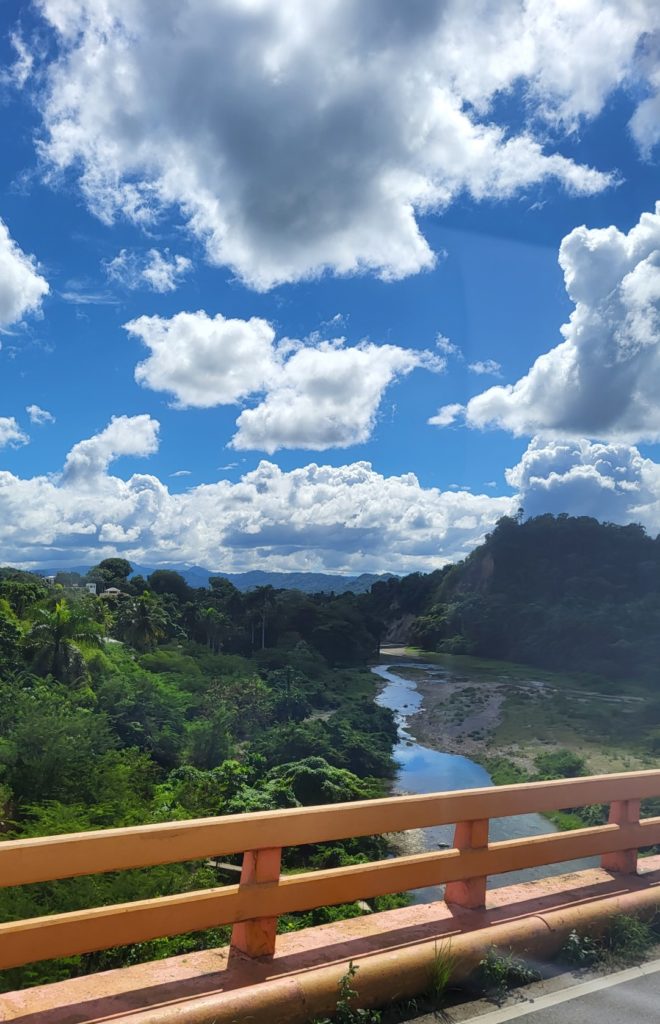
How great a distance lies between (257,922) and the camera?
3.63 meters

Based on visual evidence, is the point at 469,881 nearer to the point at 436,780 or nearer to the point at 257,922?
the point at 257,922

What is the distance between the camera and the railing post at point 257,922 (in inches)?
141

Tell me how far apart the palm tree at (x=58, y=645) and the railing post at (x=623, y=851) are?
131 feet

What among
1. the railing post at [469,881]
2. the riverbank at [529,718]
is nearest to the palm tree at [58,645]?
the riverbank at [529,718]

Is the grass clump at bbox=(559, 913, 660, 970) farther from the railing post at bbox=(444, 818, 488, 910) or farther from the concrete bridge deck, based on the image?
the railing post at bbox=(444, 818, 488, 910)

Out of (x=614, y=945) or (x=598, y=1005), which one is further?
(x=614, y=945)

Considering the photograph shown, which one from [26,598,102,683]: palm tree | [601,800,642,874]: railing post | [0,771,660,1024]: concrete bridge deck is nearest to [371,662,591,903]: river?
[601,800,642,874]: railing post

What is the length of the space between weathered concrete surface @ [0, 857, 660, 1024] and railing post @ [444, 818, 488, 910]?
6 centimetres

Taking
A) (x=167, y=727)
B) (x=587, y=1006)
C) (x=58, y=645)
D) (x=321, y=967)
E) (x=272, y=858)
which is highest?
(x=272, y=858)

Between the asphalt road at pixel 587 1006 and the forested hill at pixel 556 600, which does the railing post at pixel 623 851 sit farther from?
the forested hill at pixel 556 600

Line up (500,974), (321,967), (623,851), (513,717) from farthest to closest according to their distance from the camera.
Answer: (513,717), (623,851), (500,974), (321,967)

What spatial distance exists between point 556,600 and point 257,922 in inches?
4343

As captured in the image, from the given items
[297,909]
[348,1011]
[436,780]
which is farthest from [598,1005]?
[436,780]

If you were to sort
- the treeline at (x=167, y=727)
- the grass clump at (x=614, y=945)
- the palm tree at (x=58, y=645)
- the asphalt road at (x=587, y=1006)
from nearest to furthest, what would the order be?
the asphalt road at (x=587, y=1006) < the grass clump at (x=614, y=945) < the treeline at (x=167, y=727) < the palm tree at (x=58, y=645)
